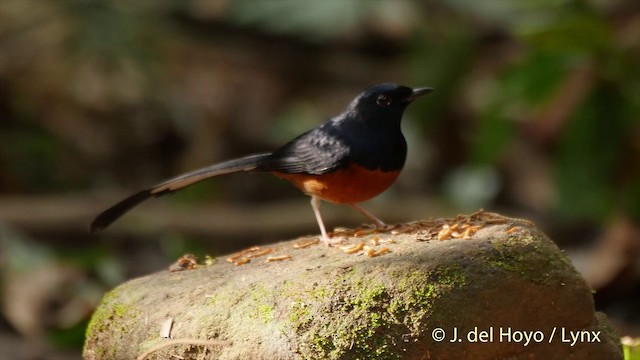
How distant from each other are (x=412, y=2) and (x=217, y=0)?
2794mm

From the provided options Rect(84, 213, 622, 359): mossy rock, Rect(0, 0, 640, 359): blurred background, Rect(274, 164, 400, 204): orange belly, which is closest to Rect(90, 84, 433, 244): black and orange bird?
Rect(274, 164, 400, 204): orange belly

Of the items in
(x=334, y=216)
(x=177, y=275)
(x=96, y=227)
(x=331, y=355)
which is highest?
(x=334, y=216)

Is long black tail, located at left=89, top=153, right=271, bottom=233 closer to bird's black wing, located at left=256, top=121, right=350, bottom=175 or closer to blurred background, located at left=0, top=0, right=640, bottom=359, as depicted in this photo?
bird's black wing, located at left=256, top=121, right=350, bottom=175

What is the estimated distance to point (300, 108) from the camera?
11.9m

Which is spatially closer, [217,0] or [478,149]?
[478,149]

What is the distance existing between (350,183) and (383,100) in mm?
419

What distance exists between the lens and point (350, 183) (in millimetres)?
4043

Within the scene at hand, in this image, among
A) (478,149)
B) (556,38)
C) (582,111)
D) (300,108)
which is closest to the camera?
(556,38)

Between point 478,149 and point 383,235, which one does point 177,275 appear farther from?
point 478,149

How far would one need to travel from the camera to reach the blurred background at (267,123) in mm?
7336

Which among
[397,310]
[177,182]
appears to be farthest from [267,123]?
[397,310]

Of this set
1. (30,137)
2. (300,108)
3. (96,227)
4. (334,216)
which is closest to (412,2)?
(300,108)

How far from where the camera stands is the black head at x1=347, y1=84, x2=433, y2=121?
413 centimetres

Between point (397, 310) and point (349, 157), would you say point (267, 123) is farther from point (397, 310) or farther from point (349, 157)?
point (397, 310)
